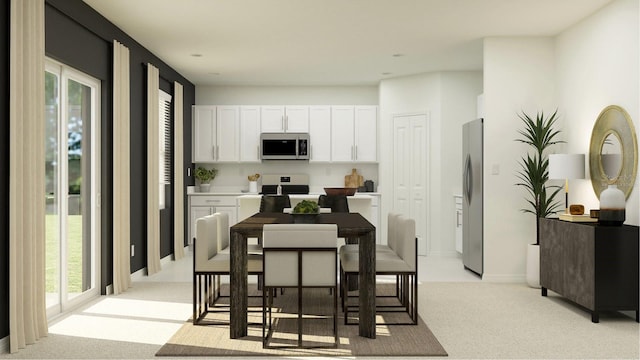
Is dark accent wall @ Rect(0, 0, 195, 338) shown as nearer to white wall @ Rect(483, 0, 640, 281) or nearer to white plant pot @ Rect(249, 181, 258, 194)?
white plant pot @ Rect(249, 181, 258, 194)

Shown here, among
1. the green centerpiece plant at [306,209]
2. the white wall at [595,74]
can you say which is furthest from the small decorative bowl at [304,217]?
the white wall at [595,74]

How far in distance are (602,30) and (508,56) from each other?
1.25m

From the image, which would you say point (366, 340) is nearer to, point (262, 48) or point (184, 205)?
point (262, 48)

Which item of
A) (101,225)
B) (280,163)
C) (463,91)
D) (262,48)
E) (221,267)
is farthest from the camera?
(280,163)

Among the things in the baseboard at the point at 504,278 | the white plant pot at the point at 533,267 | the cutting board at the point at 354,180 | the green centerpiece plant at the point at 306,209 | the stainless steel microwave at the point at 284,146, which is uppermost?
the stainless steel microwave at the point at 284,146

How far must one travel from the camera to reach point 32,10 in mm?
4020

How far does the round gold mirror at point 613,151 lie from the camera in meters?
4.85

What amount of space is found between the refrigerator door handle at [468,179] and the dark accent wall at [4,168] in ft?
16.4

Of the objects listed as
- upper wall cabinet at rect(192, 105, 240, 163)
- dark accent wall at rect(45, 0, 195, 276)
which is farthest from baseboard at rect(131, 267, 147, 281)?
upper wall cabinet at rect(192, 105, 240, 163)

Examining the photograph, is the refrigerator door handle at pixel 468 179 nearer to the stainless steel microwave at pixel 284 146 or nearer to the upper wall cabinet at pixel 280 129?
the upper wall cabinet at pixel 280 129

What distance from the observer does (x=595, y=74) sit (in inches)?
217

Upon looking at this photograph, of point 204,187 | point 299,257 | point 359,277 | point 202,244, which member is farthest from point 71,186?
point 204,187

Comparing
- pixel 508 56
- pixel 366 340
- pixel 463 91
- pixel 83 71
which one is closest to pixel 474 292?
pixel 366 340

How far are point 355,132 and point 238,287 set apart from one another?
5.58m
